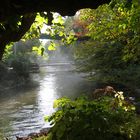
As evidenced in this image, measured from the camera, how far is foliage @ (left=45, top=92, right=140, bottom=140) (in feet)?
21.9

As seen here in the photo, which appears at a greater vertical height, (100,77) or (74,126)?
(100,77)

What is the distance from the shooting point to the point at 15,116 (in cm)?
1914

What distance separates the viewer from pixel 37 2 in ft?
10.9

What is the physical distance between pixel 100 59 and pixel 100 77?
4.00 feet

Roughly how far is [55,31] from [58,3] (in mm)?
3695

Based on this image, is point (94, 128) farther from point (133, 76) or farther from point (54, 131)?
point (133, 76)

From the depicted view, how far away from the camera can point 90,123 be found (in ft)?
22.3

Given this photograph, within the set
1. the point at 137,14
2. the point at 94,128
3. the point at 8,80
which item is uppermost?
the point at 8,80

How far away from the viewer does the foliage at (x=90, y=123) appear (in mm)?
6660

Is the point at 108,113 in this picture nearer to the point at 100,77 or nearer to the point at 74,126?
the point at 74,126

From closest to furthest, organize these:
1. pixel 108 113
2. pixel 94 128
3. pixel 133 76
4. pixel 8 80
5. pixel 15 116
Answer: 1. pixel 94 128
2. pixel 108 113
3. pixel 15 116
4. pixel 133 76
5. pixel 8 80

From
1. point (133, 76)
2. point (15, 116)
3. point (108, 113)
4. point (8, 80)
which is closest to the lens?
point (108, 113)

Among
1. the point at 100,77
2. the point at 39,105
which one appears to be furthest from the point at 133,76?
the point at 39,105

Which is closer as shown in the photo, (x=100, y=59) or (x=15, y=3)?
(x=15, y=3)
